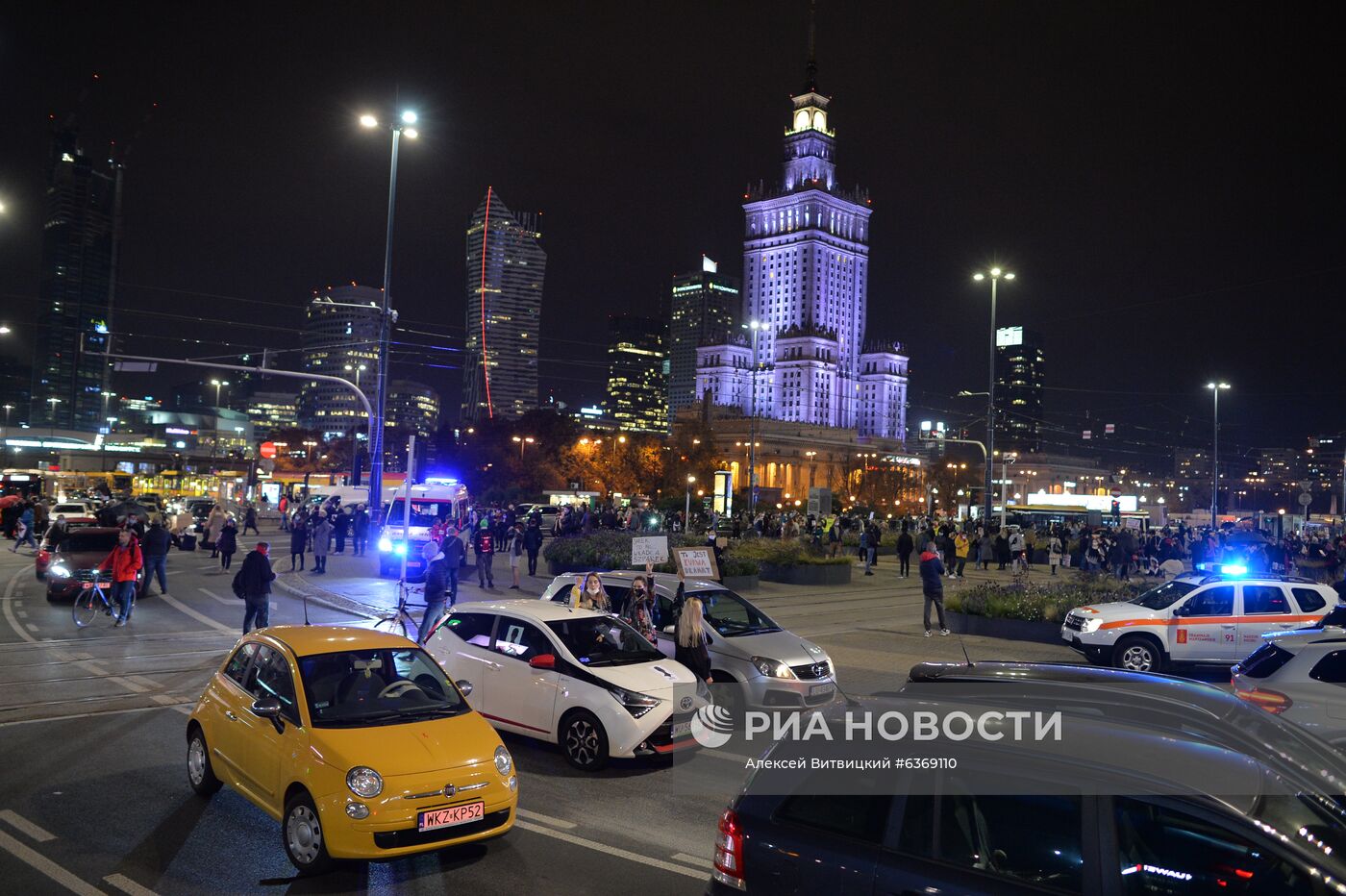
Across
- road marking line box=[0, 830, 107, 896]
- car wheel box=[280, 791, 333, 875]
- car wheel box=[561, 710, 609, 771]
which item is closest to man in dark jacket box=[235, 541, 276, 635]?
car wheel box=[561, 710, 609, 771]

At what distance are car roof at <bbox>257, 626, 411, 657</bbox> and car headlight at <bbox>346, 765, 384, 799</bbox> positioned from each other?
4.24 feet

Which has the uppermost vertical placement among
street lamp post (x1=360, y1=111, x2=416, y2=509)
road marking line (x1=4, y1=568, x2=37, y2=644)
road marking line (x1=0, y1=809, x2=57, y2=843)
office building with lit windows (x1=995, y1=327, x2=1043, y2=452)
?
office building with lit windows (x1=995, y1=327, x2=1043, y2=452)

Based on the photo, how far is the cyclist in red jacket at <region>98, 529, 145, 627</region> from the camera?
16.5m

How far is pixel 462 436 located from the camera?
120000 millimetres

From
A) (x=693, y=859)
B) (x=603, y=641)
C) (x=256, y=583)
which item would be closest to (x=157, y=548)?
(x=256, y=583)

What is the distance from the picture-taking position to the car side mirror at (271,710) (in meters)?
6.51

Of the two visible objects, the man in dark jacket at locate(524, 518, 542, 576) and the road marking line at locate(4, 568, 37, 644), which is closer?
the road marking line at locate(4, 568, 37, 644)

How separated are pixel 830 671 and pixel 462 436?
113 metres

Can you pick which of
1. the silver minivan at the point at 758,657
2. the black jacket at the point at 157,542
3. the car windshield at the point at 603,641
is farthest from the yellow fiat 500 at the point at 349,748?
the black jacket at the point at 157,542

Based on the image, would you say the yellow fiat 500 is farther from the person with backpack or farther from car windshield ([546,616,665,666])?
the person with backpack

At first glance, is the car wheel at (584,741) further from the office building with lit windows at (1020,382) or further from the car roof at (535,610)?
the office building with lit windows at (1020,382)

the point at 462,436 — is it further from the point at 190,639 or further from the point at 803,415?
the point at 190,639

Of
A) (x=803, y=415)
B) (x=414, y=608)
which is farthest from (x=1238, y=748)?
(x=803, y=415)

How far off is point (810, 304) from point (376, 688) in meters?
142
